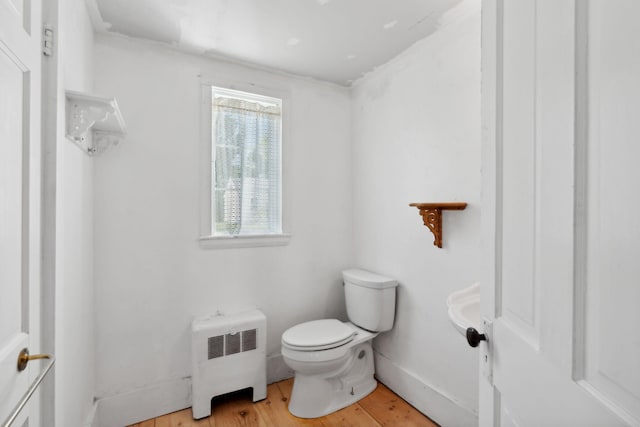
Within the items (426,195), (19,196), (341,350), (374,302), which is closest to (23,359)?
(19,196)

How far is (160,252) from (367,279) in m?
A: 1.38

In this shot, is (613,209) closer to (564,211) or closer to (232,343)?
(564,211)

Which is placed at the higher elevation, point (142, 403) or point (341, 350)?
point (341, 350)

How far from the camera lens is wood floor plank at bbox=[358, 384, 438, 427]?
1.82 m

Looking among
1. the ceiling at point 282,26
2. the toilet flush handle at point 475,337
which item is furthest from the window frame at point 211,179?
the toilet flush handle at point 475,337

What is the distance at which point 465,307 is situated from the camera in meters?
1.39

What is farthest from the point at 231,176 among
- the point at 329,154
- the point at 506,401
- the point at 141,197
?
the point at 506,401

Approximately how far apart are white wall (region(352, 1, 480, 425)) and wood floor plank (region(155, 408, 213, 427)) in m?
1.23

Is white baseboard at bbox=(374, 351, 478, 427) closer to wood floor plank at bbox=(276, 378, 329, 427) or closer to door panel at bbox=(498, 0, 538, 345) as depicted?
wood floor plank at bbox=(276, 378, 329, 427)

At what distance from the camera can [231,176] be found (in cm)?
218

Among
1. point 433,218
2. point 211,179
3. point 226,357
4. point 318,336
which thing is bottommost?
point 226,357

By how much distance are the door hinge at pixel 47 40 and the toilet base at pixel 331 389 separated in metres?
1.98

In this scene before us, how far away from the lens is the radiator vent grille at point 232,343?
191 centimetres

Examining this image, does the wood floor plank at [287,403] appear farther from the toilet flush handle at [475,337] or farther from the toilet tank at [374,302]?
the toilet flush handle at [475,337]
